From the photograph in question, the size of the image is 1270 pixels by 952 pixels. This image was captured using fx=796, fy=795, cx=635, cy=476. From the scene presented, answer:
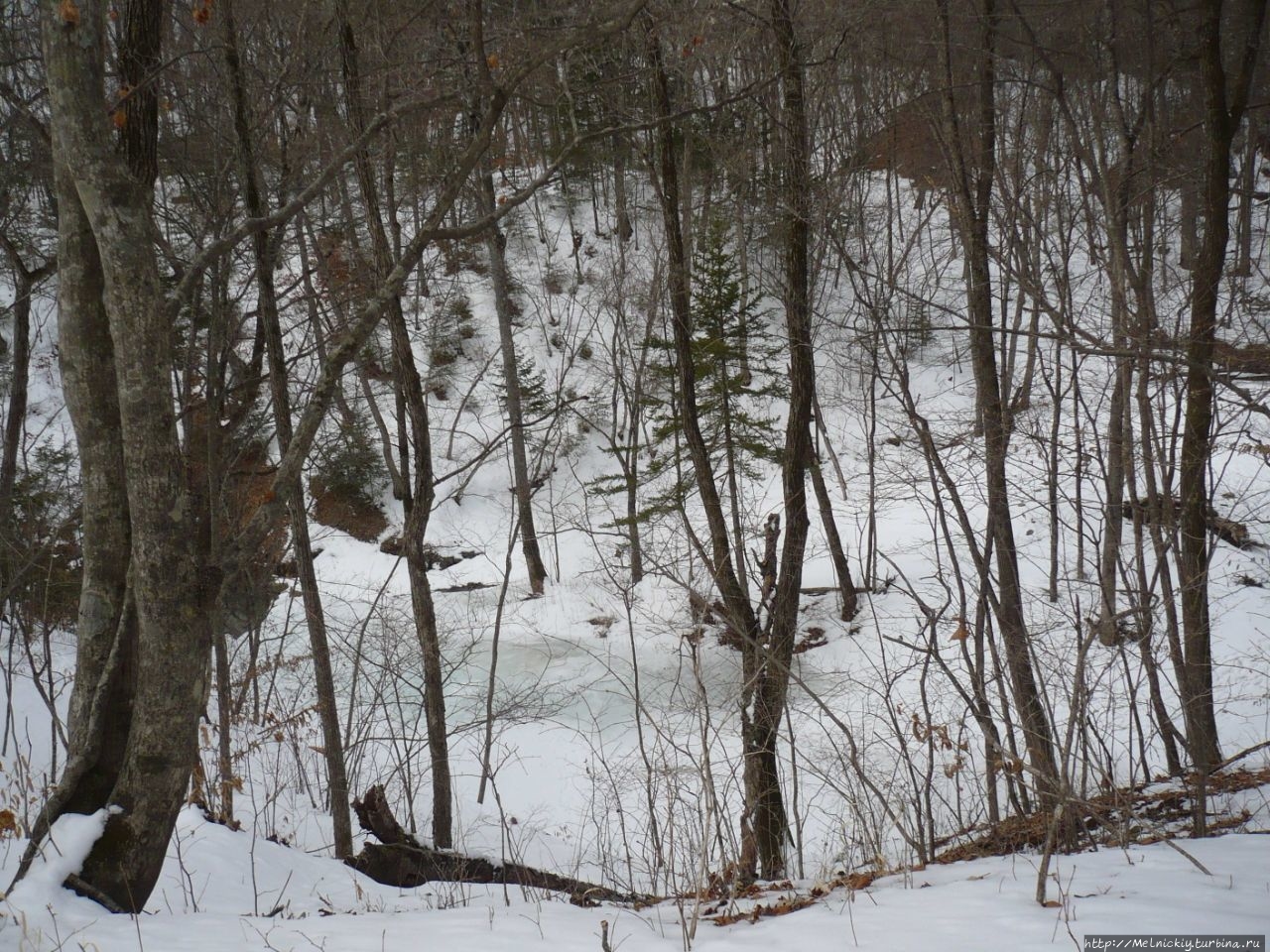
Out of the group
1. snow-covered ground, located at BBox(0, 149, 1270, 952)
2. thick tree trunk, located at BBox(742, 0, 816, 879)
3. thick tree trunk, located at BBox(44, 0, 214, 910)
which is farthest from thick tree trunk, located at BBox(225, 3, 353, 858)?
thick tree trunk, located at BBox(742, 0, 816, 879)

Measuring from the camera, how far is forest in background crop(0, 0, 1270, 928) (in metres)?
3.80

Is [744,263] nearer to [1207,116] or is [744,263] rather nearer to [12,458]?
[1207,116]

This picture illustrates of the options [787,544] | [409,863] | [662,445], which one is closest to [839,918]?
[787,544]

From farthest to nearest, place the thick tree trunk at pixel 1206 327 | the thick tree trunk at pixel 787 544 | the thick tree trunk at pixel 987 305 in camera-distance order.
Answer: the thick tree trunk at pixel 987 305 < the thick tree trunk at pixel 1206 327 < the thick tree trunk at pixel 787 544

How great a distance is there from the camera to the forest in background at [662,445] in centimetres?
380

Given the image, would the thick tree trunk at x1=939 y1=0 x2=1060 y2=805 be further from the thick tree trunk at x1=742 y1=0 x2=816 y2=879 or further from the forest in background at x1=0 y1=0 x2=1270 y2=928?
the thick tree trunk at x1=742 y1=0 x2=816 y2=879

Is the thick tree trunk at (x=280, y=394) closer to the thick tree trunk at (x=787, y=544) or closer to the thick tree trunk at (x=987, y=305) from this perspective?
the thick tree trunk at (x=787, y=544)

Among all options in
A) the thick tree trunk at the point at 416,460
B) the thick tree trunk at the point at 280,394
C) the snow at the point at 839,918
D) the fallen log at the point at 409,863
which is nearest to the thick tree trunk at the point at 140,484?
the snow at the point at 839,918

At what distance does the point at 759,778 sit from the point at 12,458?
8984 millimetres

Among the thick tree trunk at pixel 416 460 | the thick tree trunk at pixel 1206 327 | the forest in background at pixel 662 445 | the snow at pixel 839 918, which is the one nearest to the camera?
the snow at pixel 839 918

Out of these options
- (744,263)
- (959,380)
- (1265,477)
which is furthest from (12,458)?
(959,380)

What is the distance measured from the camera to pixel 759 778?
6.30 m

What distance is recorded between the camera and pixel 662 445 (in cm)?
1850

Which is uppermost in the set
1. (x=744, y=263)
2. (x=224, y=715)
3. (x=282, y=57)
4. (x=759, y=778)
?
(x=744, y=263)
